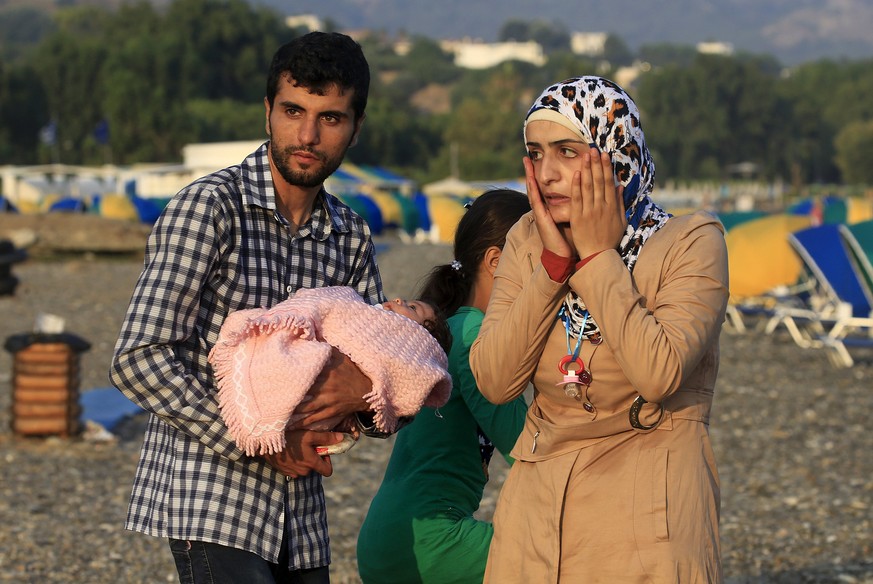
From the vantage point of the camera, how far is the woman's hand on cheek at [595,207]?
2.46 meters

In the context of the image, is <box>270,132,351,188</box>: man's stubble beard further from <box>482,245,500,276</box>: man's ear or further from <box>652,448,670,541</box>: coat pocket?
<box>652,448,670,541</box>: coat pocket

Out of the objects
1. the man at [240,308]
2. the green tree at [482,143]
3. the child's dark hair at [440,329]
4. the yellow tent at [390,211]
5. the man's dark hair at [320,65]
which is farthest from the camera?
the green tree at [482,143]

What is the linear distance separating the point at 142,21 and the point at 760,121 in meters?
60.6

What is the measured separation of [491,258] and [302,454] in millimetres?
956

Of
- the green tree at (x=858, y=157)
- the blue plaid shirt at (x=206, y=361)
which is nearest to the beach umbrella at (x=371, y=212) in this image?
the blue plaid shirt at (x=206, y=361)

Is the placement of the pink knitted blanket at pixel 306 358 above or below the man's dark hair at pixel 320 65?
below

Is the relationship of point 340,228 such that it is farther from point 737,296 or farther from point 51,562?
point 737,296

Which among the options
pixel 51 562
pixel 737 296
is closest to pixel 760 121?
pixel 737 296

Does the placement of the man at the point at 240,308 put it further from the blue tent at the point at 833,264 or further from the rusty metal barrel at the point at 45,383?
the blue tent at the point at 833,264

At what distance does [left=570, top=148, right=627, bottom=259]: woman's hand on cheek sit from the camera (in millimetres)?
2463

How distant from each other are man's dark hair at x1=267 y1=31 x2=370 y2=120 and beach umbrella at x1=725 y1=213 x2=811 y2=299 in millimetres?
13617

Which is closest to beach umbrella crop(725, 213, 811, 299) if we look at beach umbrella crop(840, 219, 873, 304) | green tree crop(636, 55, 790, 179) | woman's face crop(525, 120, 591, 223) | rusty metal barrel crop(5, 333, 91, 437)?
beach umbrella crop(840, 219, 873, 304)

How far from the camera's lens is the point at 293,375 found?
2648 mm

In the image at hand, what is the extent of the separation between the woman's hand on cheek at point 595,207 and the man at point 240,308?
62cm
